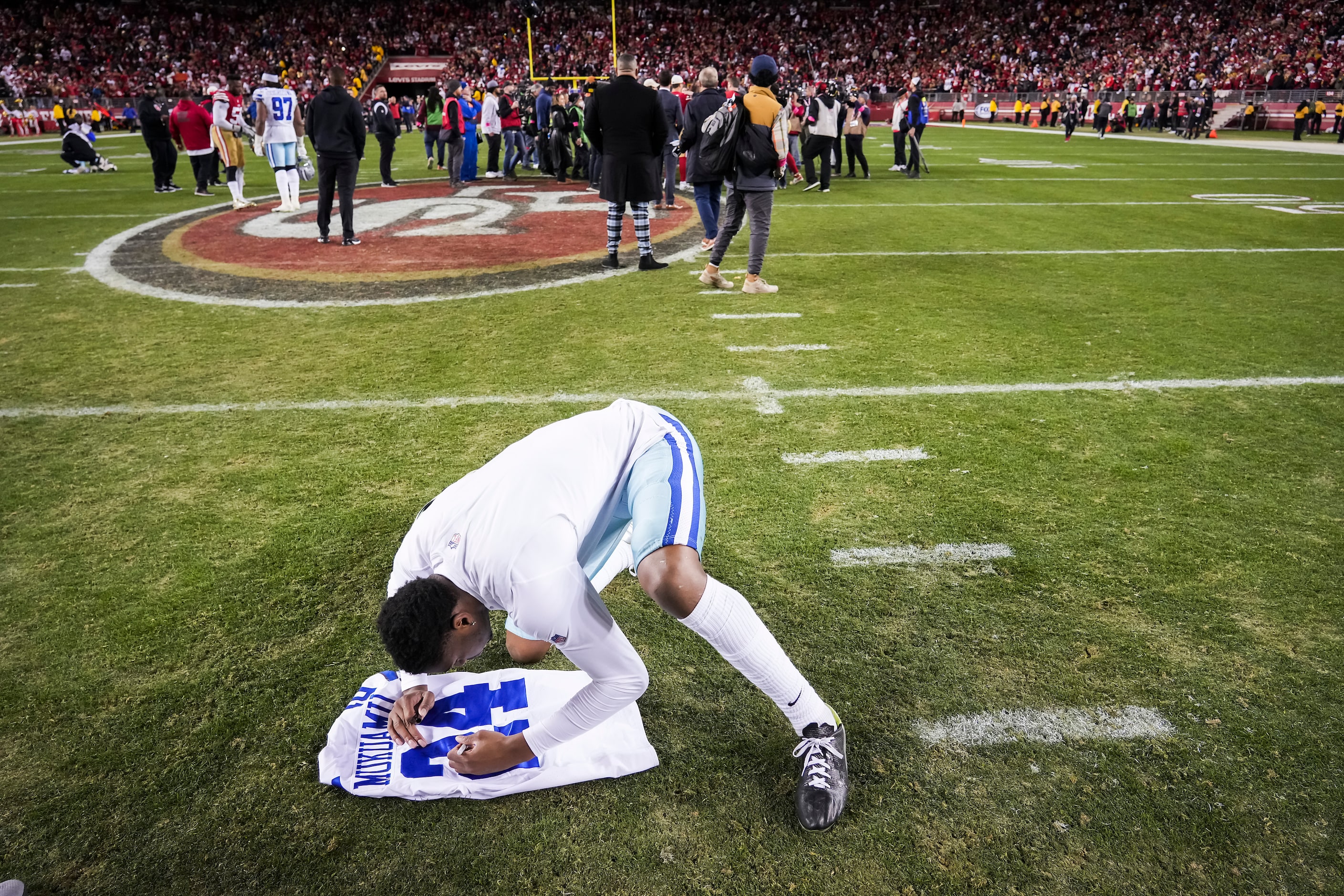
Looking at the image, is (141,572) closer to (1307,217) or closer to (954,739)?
(954,739)

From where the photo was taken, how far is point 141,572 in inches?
135

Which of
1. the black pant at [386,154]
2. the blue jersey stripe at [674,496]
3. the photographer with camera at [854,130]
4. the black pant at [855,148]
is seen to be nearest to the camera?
the blue jersey stripe at [674,496]

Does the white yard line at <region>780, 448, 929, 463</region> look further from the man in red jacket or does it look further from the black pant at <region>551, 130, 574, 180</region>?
Result: the man in red jacket

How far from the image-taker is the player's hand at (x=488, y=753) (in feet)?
7.36

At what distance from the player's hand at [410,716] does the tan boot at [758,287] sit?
548cm

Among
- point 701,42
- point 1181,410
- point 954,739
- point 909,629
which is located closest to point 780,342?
point 1181,410

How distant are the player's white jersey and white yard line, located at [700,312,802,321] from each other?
7575 mm

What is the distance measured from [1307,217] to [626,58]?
9305mm

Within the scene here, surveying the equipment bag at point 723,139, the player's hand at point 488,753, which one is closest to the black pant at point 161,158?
the equipment bag at point 723,139

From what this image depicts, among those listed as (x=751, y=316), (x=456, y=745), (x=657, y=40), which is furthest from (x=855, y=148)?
(x=657, y=40)

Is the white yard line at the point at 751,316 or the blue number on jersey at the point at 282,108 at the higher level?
the blue number on jersey at the point at 282,108

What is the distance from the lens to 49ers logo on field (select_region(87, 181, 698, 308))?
7.75 meters

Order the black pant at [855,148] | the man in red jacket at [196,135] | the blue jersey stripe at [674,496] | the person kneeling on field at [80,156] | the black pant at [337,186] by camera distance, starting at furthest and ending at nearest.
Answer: the person kneeling on field at [80,156] → the black pant at [855,148] → the man in red jacket at [196,135] → the black pant at [337,186] → the blue jersey stripe at [674,496]

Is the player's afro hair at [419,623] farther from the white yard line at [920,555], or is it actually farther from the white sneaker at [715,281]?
the white sneaker at [715,281]
